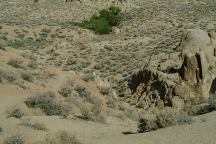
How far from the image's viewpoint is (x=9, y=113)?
47.6 feet

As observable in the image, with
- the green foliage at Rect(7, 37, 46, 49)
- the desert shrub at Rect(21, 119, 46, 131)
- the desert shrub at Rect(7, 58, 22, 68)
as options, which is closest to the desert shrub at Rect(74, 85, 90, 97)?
the desert shrub at Rect(7, 58, 22, 68)

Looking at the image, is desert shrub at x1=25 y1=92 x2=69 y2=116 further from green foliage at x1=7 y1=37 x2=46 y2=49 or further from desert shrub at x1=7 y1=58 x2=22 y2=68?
green foliage at x1=7 y1=37 x2=46 y2=49

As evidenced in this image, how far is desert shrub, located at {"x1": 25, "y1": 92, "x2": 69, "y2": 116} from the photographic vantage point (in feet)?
54.7

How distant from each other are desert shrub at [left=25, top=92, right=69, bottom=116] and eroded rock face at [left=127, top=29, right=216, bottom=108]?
9.22 metres

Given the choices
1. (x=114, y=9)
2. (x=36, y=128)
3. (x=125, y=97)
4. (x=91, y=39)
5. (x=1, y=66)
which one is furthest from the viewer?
(x=114, y=9)

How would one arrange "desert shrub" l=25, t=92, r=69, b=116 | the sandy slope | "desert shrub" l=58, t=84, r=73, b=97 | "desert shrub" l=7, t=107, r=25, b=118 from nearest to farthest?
the sandy slope → "desert shrub" l=7, t=107, r=25, b=118 → "desert shrub" l=25, t=92, r=69, b=116 → "desert shrub" l=58, t=84, r=73, b=97

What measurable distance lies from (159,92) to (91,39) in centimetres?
2514

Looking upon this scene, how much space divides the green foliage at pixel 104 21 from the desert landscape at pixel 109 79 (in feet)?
0.45

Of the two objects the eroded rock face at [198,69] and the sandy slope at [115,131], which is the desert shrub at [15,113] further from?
the eroded rock face at [198,69]

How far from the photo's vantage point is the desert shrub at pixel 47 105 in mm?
16688

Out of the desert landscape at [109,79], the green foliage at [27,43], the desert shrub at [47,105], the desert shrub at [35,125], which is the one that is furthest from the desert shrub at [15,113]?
the green foliage at [27,43]

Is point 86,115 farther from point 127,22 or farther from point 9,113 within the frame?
point 127,22

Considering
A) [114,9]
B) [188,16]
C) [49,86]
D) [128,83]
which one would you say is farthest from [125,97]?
[114,9]

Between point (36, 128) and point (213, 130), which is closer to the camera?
point (213, 130)
